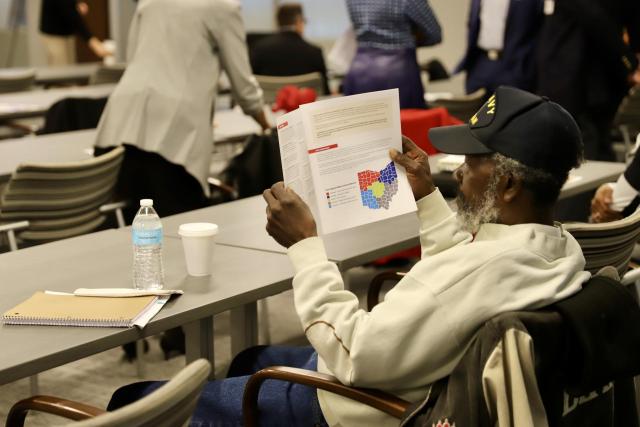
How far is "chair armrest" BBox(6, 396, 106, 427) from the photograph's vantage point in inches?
69.7

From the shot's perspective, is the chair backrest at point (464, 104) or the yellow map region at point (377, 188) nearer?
the yellow map region at point (377, 188)

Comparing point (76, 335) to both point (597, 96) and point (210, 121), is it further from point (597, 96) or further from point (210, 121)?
point (597, 96)

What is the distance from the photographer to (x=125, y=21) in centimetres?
1062

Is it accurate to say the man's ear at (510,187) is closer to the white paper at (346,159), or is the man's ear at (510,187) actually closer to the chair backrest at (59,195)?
the white paper at (346,159)

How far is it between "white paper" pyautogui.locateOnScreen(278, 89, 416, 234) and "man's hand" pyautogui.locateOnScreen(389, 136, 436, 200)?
7 cm

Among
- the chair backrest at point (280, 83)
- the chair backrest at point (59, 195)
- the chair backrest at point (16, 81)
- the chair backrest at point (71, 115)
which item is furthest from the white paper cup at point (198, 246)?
the chair backrest at point (16, 81)

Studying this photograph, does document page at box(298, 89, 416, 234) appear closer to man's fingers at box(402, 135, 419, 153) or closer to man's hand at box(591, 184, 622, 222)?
man's fingers at box(402, 135, 419, 153)

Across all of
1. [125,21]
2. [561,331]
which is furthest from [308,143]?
[125,21]

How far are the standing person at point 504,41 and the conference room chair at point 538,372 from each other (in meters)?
4.21

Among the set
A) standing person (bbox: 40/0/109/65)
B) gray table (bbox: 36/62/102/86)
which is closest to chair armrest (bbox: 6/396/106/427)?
gray table (bbox: 36/62/102/86)

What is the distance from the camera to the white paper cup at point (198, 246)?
2.42 meters

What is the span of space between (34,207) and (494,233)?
204 centimetres

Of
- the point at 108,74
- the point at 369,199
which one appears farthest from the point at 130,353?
the point at 108,74

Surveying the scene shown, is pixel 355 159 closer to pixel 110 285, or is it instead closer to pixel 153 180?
pixel 110 285
